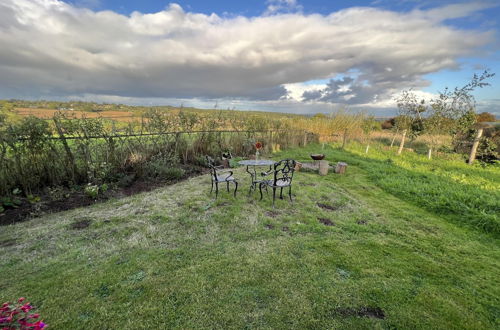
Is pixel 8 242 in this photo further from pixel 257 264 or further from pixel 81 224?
pixel 257 264

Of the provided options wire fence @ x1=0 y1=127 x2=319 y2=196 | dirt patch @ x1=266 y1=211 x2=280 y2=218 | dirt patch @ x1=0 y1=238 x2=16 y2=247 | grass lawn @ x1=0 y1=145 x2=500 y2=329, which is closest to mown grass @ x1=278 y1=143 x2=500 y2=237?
grass lawn @ x1=0 y1=145 x2=500 y2=329

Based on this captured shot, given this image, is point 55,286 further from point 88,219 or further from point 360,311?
point 360,311

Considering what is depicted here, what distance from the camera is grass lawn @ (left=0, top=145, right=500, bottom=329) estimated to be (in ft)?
7.07

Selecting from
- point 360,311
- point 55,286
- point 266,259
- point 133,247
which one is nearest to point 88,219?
point 133,247

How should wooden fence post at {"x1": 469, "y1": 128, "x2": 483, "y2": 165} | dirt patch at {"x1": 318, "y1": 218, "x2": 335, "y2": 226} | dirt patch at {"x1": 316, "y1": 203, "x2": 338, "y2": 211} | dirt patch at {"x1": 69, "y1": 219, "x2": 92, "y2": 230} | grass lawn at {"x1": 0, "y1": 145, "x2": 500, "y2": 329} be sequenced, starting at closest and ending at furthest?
1. grass lawn at {"x1": 0, "y1": 145, "x2": 500, "y2": 329}
2. dirt patch at {"x1": 69, "y1": 219, "x2": 92, "y2": 230}
3. dirt patch at {"x1": 318, "y1": 218, "x2": 335, "y2": 226}
4. dirt patch at {"x1": 316, "y1": 203, "x2": 338, "y2": 211}
5. wooden fence post at {"x1": 469, "y1": 128, "x2": 483, "y2": 165}

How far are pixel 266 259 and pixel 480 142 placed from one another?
13.0 meters

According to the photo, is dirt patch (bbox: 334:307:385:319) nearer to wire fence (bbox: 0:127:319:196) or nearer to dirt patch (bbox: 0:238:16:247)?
dirt patch (bbox: 0:238:16:247)

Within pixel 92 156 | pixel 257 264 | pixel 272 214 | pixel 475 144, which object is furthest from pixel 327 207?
pixel 475 144

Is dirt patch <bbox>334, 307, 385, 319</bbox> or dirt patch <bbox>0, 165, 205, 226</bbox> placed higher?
dirt patch <bbox>334, 307, 385, 319</bbox>

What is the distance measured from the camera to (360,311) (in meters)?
2.21

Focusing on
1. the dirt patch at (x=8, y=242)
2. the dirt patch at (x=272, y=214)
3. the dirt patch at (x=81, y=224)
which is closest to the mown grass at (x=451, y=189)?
the dirt patch at (x=272, y=214)

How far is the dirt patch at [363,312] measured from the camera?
7.10 ft

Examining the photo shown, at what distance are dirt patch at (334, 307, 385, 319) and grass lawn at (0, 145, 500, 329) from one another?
11mm

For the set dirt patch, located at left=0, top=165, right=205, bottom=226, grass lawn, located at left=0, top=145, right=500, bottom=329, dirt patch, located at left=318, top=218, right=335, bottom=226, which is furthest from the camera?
dirt patch, located at left=318, top=218, right=335, bottom=226
